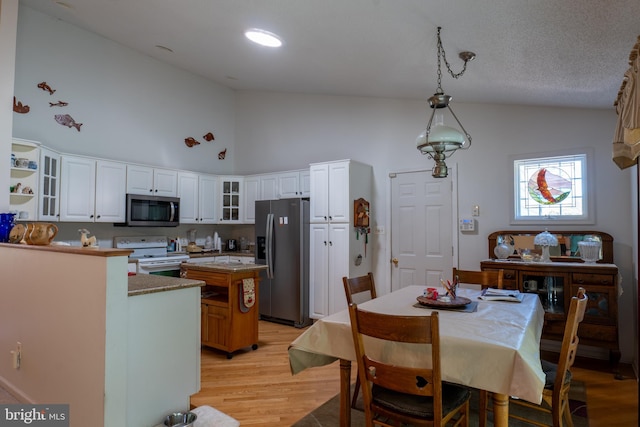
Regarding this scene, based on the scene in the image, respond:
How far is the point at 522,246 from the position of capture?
3834 mm

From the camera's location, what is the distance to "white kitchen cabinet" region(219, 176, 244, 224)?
5.95 metres

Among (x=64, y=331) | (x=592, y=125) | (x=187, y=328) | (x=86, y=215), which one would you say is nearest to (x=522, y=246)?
(x=592, y=125)

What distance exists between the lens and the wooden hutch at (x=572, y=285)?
3.14m

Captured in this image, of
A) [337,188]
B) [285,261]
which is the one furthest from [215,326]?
[337,188]

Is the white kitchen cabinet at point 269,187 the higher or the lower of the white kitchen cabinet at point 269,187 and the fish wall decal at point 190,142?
the lower

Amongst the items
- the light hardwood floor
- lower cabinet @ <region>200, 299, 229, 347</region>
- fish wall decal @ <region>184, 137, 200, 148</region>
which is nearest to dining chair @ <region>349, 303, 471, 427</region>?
A: the light hardwood floor

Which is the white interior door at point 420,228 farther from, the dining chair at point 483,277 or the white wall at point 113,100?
the white wall at point 113,100

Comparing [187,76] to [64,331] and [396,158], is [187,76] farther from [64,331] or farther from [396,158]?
[64,331]

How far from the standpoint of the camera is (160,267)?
15.5ft

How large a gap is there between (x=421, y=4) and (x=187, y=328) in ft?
8.48

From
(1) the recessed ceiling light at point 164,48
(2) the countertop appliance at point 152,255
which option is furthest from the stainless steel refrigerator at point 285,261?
(1) the recessed ceiling light at point 164,48

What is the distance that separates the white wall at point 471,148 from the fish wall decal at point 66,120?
103 inches

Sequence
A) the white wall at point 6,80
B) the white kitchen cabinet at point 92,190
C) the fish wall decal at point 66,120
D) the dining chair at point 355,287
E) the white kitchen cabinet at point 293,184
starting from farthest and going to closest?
the white kitchen cabinet at point 293,184
the fish wall decal at point 66,120
the white kitchen cabinet at point 92,190
the white wall at point 6,80
the dining chair at point 355,287

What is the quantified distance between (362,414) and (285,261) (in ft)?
8.72
